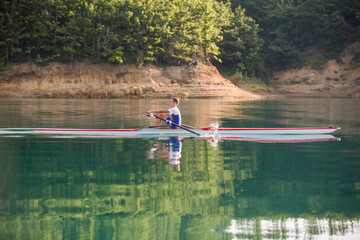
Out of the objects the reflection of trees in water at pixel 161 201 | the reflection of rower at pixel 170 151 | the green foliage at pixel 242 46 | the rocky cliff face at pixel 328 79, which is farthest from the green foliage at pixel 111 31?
the reflection of trees in water at pixel 161 201

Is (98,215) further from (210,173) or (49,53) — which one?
(49,53)

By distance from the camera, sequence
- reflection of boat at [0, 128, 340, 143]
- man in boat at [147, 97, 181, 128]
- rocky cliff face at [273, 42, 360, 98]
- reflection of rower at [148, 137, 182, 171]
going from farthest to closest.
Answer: rocky cliff face at [273, 42, 360, 98], man in boat at [147, 97, 181, 128], reflection of boat at [0, 128, 340, 143], reflection of rower at [148, 137, 182, 171]

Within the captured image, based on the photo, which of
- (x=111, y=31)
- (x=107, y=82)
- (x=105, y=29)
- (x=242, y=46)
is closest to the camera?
(x=107, y=82)

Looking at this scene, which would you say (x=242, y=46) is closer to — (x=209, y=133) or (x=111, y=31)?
(x=111, y=31)

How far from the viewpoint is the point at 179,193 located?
25.7 feet

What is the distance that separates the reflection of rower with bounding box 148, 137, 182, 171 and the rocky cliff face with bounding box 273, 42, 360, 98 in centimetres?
4986

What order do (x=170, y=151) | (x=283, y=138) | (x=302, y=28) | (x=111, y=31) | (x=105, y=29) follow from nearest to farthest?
(x=170, y=151) < (x=283, y=138) < (x=105, y=29) < (x=111, y=31) < (x=302, y=28)

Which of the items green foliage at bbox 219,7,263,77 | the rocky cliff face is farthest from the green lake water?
green foliage at bbox 219,7,263,77

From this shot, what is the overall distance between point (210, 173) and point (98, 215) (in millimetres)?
3484

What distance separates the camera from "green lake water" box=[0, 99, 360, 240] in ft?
20.3

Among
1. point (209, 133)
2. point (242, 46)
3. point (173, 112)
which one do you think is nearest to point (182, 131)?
point (173, 112)

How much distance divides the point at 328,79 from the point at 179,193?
60752 mm

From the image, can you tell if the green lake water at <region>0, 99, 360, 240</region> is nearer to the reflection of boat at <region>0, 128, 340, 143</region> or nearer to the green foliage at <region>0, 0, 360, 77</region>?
the reflection of boat at <region>0, 128, 340, 143</region>

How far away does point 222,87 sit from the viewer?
54719 millimetres
